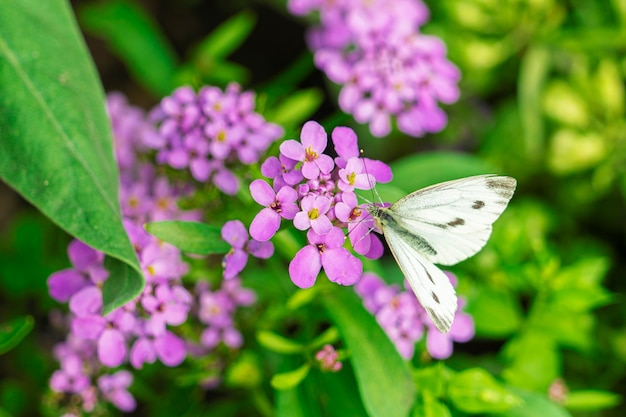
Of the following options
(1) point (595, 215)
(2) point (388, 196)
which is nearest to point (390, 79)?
(2) point (388, 196)

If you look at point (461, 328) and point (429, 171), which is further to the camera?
point (429, 171)

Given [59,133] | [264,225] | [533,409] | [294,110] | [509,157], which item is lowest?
[509,157]

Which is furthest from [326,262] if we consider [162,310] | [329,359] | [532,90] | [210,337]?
[532,90]

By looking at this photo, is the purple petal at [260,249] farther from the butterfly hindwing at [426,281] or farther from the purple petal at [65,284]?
the purple petal at [65,284]

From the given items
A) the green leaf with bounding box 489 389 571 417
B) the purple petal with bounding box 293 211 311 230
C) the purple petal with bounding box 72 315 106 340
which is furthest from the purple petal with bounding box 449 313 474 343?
the purple petal with bounding box 72 315 106 340

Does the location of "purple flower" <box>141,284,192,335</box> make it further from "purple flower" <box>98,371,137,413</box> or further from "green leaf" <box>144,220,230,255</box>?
"purple flower" <box>98,371,137,413</box>

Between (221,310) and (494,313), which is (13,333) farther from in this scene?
(494,313)

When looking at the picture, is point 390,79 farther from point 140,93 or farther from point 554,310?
point 140,93
